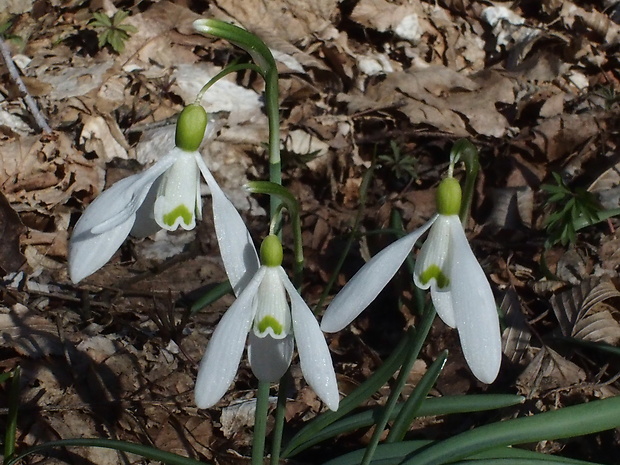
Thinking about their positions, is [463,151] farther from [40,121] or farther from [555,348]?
[40,121]

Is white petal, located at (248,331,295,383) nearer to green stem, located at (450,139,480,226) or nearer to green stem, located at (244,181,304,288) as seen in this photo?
green stem, located at (244,181,304,288)

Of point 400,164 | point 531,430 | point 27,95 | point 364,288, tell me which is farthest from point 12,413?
point 400,164

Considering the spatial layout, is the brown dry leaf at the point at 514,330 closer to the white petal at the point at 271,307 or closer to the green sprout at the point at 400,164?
the green sprout at the point at 400,164

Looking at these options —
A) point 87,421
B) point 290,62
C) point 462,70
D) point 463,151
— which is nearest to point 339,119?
point 290,62

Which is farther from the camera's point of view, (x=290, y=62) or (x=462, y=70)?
(x=462, y=70)

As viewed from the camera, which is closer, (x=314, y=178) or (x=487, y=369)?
(x=487, y=369)

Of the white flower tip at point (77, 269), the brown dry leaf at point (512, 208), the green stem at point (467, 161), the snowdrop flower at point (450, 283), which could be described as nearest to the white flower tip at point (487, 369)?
the snowdrop flower at point (450, 283)

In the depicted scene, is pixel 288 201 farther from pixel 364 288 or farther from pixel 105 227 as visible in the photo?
pixel 105 227

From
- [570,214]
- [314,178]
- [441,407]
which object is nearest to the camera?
[441,407]
